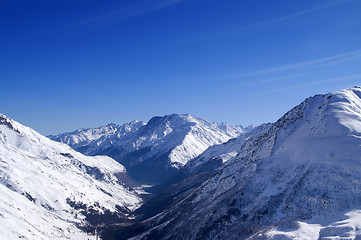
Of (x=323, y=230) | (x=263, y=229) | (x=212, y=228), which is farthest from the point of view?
(x=212, y=228)

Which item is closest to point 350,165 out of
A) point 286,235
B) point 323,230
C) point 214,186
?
point 323,230

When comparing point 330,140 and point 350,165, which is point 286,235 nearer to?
point 350,165

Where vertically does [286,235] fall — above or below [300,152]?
below

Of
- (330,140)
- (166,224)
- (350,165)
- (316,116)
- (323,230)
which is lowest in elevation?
(166,224)

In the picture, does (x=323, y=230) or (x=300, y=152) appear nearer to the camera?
(x=323, y=230)

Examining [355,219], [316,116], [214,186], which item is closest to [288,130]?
[316,116]

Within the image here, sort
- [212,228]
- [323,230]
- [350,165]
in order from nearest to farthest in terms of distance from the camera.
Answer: [323,230], [350,165], [212,228]

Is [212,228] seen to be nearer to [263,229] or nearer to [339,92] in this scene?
[263,229]
